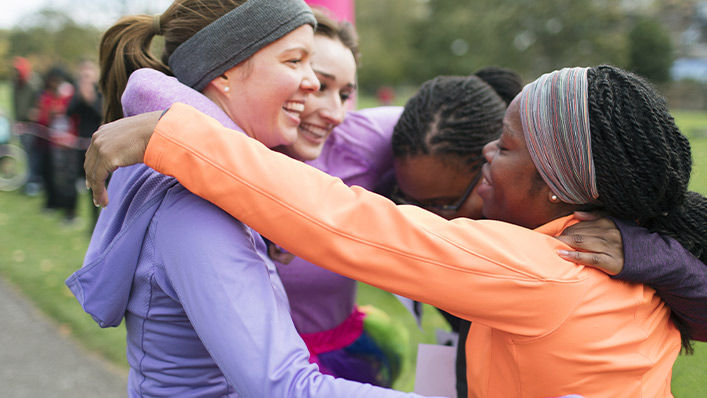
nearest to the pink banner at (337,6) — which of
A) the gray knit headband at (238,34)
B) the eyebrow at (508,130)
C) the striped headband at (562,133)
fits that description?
the gray knit headband at (238,34)

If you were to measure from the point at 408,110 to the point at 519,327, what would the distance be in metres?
1.21

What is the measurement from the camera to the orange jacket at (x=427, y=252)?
1324 millimetres

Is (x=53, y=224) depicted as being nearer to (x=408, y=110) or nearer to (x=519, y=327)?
(x=408, y=110)

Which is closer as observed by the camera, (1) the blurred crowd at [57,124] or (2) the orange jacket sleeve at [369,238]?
(2) the orange jacket sleeve at [369,238]

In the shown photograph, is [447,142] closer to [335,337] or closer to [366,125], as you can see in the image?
[366,125]

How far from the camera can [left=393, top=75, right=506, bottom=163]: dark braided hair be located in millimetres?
2189

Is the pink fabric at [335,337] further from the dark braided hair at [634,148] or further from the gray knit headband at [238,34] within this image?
the dark braided hair at [634,148]

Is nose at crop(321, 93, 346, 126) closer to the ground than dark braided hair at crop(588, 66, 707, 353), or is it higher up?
closer to the ground

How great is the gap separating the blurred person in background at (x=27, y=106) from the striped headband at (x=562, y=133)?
30.7 ft

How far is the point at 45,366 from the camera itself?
13.4 feet

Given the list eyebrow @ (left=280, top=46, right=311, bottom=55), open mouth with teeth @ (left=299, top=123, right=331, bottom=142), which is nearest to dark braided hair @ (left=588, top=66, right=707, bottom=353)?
eyebrow @ (left=280, top=46, right=311, bottom=55)

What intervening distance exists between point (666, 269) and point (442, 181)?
0.95m

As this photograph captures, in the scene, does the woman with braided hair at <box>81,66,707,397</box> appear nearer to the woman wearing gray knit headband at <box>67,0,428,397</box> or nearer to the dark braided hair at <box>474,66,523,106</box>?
the woman wearing gray knit headband at <box>67,0,428,397</box>

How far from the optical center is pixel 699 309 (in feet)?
5.01
